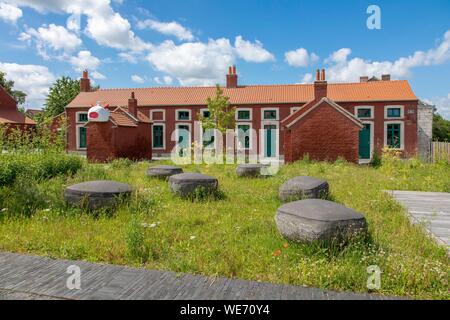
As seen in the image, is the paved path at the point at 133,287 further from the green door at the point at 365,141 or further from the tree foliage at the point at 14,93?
the tree foliage at the point at 14,93

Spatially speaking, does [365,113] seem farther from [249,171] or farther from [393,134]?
[249,171]

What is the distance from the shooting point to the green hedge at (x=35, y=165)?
345 inches

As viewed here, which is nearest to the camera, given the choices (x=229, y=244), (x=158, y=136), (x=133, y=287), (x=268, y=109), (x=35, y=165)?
(x=133, y=287)

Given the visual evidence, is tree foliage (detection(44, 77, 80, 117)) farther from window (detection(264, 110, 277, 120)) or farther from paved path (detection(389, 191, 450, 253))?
paved path (detection(389, 191, 450, 253))

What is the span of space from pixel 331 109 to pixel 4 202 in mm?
15905

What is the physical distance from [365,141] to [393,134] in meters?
2.23

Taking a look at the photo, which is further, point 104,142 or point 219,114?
point 219,114

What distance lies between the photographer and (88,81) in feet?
120

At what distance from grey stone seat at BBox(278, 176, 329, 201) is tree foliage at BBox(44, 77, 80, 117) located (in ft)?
153

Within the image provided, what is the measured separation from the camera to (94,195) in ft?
19.7

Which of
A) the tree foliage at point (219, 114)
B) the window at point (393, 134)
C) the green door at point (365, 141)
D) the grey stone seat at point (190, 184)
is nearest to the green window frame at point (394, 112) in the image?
the window at point (393, 134)

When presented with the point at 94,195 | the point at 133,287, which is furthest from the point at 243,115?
the point at 133,287
